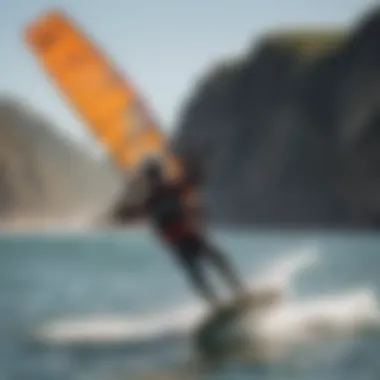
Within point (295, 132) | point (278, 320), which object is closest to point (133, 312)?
point (278, 320)

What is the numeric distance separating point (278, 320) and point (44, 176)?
85 centimetres

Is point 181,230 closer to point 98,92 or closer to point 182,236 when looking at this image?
point 182,236

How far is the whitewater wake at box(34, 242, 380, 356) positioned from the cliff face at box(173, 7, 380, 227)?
0.19 meters

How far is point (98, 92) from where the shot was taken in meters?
3.10

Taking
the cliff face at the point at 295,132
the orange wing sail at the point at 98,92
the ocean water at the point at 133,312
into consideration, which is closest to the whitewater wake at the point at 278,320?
the ocean water at the point at 133,312

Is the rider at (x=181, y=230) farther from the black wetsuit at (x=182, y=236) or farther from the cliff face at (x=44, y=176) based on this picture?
the cliff face at (x=44, y=176)

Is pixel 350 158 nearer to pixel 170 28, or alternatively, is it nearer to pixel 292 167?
pixel 292 167

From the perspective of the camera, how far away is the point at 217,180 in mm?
3137

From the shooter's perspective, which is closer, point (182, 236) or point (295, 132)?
point (182, 236)

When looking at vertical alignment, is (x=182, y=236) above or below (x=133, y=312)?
above

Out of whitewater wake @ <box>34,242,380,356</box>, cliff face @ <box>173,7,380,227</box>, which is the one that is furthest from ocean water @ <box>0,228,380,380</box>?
cliff face @ <box>173,7,380,227</box>

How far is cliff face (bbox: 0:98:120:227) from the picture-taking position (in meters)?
3.08

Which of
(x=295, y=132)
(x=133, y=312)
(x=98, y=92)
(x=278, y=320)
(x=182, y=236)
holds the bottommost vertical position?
(x=278, y=320)

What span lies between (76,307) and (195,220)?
44 centimetres
